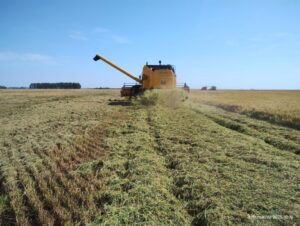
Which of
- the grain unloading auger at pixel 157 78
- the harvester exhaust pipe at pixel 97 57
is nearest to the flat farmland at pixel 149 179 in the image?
the grain unloading auger at pixel 157 78

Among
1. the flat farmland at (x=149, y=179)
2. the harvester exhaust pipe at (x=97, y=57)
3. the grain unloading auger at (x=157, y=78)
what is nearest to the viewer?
the flat farmland at (x=149, y=179)

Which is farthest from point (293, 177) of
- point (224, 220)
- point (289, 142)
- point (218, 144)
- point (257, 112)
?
point (257, 112)

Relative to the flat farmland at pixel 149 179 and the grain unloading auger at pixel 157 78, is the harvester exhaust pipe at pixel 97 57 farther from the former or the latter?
the flat farmland at pixel 149 179

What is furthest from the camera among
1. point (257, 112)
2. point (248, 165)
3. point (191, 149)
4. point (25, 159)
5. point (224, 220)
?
point (257, 112)

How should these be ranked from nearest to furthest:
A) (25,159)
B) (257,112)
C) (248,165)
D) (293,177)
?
(293,177), (248,165), (25,159), (257,112)

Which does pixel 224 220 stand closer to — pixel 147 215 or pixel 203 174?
pixel 147 215

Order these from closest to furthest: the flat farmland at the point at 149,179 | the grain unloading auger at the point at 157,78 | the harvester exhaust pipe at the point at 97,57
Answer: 1. the flat farmland at the point at 149,179
2. the grain unloading auger at the point at 157,78
3. the harvester exhaust pipe at the point at 97,57

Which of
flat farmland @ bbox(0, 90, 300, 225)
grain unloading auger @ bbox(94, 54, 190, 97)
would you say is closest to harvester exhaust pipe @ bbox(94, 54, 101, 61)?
grain unloading auger @ bbox(94, 54, 190, 97)

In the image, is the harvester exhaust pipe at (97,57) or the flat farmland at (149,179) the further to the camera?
the harvester exhaust pipe at (97,57)

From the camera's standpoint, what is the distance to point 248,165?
16.9 feet

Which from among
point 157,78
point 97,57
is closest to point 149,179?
point 157,78

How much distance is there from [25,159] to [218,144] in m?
4.39

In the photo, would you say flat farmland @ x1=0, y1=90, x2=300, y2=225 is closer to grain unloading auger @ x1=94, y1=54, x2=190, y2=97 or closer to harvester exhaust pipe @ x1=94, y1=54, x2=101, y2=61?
grain unloading auger @ x1=94, y1=54, x2=190, y2=97

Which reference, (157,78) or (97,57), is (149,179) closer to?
(157,78)
